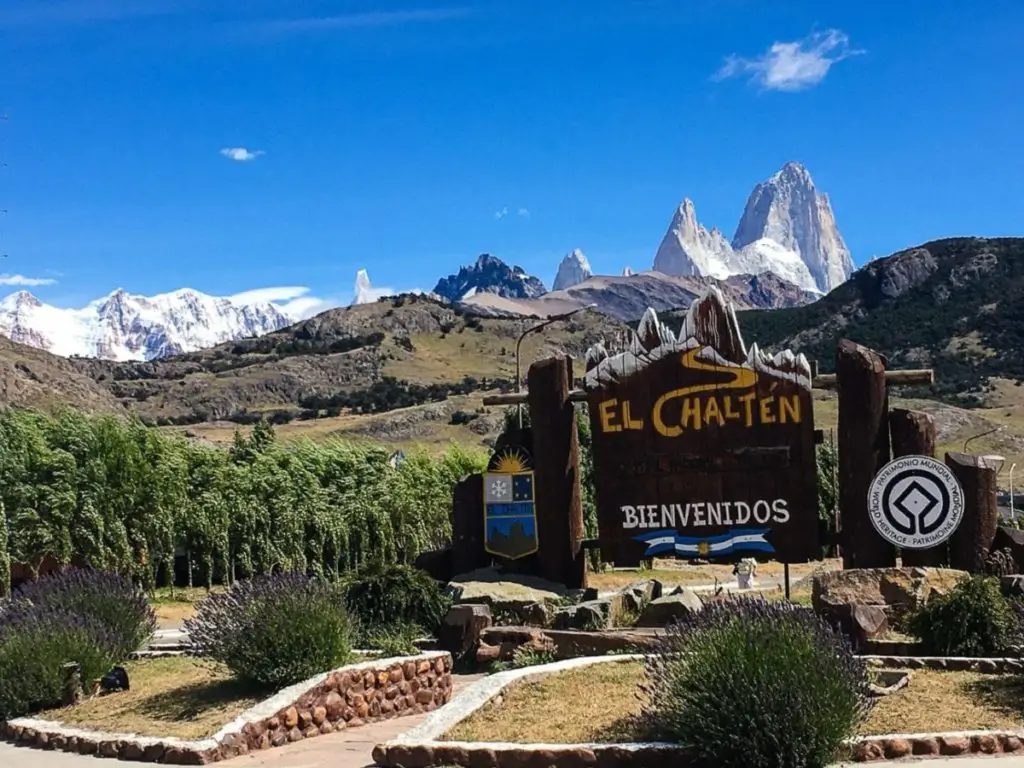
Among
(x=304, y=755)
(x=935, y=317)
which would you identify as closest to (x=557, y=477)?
(x=304, y=755)

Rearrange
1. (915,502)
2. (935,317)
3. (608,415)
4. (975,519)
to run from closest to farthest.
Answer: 1. (975,519)
2. (915,502)
3. (608,415)
4. (935,317)

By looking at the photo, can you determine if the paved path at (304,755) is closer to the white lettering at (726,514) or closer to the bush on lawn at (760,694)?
the bush on lawn at (760,694)

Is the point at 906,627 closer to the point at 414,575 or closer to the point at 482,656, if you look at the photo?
the point at 482,656

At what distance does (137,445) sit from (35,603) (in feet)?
68.0

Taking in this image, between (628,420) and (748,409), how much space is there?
200cm

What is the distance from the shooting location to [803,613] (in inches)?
416

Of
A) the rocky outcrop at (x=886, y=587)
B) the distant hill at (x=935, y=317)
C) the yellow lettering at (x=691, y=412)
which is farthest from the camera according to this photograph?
the distant hill at (x=935, y=317)

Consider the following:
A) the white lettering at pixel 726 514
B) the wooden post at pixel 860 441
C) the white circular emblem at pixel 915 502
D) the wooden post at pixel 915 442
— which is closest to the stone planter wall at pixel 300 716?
the white lettering at pixel 726 514

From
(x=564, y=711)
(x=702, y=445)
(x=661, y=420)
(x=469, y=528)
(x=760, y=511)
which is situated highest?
(x=661, y=420)

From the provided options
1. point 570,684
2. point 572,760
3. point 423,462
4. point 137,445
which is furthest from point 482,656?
point 423,462

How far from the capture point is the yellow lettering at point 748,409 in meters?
18.8

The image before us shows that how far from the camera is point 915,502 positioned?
57.2 ft

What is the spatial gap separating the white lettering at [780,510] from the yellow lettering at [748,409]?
1303mm

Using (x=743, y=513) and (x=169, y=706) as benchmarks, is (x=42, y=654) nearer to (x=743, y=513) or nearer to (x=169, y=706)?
(x=169, y=706)
